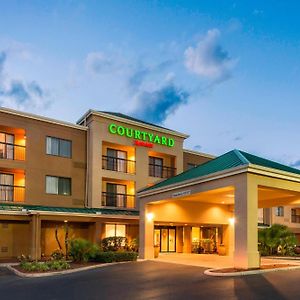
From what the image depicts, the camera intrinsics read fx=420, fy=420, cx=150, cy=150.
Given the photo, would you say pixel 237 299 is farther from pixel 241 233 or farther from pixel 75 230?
pixel 75 230

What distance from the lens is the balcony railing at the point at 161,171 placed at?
38.2m

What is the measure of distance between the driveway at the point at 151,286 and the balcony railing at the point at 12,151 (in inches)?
459

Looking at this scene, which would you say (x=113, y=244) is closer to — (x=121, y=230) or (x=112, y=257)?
(x=121, y=230)

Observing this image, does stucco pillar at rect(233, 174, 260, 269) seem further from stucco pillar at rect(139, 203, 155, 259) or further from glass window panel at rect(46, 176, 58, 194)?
glass window panel at rect(46, 176, 58, 194)

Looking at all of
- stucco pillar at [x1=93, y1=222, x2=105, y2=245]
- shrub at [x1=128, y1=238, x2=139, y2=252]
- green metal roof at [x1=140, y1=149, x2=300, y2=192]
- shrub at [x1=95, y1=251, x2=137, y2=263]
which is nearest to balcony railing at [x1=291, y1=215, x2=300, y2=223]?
shrub at [x1=128, y1=238, x2=139, y2=252]

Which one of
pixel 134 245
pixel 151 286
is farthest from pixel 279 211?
pixel 151 286

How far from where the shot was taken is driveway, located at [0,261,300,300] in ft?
45.9

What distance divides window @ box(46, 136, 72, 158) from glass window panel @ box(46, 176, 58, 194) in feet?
6.31

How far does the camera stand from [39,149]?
31.5 meters

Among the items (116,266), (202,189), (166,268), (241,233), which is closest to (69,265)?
(116,266)

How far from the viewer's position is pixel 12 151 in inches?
1231

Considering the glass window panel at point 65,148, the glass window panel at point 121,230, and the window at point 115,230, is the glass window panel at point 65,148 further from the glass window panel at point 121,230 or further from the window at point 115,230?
the glass window panel at point 121,230

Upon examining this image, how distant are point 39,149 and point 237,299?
871 inches

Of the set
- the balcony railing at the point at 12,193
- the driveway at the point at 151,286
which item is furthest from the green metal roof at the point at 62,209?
the driveway at the point at 151,286
